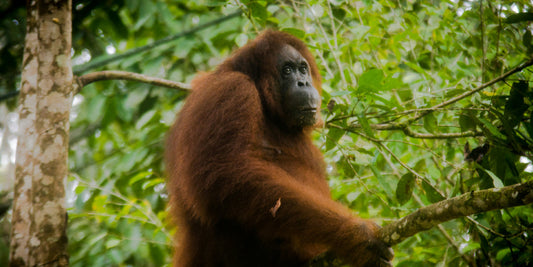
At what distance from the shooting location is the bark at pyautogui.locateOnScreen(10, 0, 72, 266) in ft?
8.83

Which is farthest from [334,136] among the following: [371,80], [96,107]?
[96,107]

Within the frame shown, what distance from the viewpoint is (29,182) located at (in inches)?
110

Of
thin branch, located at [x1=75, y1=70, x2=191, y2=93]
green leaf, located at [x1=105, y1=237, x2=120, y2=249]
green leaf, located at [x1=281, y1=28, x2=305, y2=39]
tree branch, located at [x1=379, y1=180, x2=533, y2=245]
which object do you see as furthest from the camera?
green leaf, located at [x1=281, y1=28, x2=305, y2=39]

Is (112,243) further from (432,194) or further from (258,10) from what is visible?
(432,194)

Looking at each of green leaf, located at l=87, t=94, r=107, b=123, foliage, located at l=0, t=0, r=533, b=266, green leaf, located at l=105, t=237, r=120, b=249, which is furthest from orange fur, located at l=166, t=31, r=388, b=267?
green leaf, located at l=87, t=94, r=107, b=123

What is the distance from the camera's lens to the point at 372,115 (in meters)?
4.10

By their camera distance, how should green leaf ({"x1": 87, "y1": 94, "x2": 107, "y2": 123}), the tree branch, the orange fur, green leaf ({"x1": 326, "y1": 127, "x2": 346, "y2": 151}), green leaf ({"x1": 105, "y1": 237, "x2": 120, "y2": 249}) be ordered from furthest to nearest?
green leaf ({"x1": 87, "y1": 94, "x2": 107, "y2": 123}) → green leaf ({"x1": 105, "y1": 237, "x2": 120, "y2": 249}) → green leaf ({"x1": 326, "y1": 127, "x2": 346, "y2": 151}) → the orange fur → the tree branch

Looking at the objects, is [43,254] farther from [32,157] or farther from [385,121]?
[385,121]

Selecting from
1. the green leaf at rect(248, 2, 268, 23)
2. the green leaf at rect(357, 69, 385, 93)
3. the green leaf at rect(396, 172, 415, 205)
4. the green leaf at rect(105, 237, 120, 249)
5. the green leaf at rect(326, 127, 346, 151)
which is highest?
the green leaf at rect(248, 2, 268, 23)

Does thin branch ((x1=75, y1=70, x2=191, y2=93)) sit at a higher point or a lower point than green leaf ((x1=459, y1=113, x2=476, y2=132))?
higher

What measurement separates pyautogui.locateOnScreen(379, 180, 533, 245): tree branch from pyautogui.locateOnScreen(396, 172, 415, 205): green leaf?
0.81 m

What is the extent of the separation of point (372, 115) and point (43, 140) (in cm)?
277

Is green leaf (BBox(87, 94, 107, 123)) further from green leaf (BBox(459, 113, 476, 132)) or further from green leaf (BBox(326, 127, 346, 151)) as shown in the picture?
green leaf (BBox(459, 113, 476, 132))

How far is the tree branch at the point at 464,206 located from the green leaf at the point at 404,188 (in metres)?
0.81
